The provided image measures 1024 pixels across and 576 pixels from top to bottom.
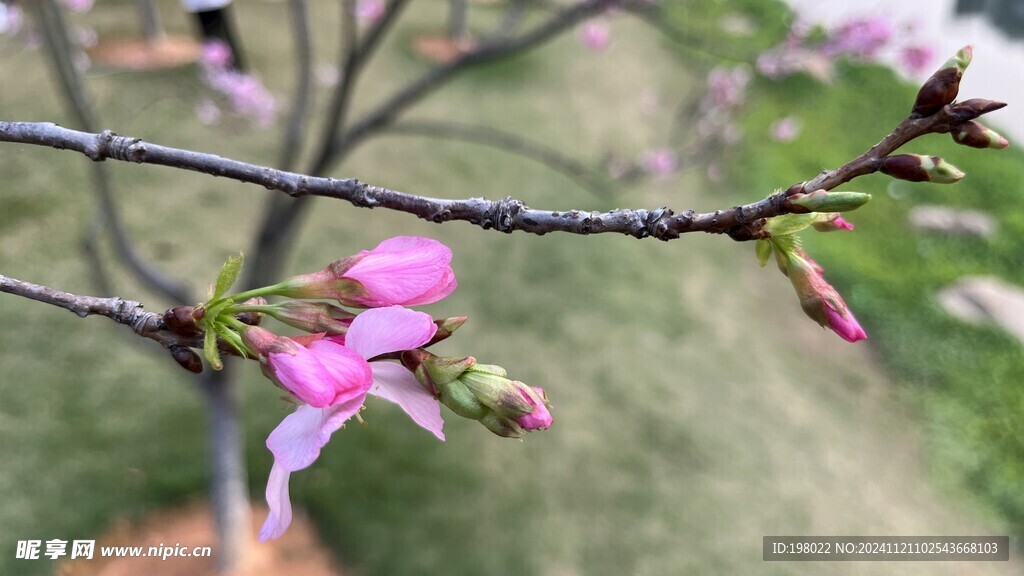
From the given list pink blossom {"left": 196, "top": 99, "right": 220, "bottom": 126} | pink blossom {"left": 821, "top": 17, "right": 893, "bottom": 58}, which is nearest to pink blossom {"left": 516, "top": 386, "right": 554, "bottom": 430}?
pink blossom {"left": 821, "top": 17, "right": 893, "bottom": 58}

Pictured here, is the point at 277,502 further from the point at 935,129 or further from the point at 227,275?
the point at 935,129

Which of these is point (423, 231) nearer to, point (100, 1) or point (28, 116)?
point (28, 116)

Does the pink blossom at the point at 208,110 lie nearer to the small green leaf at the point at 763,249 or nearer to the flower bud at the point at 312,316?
the flower bud at the point at 312,316

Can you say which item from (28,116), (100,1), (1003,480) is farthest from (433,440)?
(100,1)

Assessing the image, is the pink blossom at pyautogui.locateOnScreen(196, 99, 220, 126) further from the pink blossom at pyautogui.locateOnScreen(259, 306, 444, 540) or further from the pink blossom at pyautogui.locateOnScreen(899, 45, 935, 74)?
the pink blossom at pyautogui.locateOnScreen(259, 306, 444, 540)

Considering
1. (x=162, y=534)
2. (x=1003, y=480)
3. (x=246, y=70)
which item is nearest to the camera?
(x=162, y=534)
